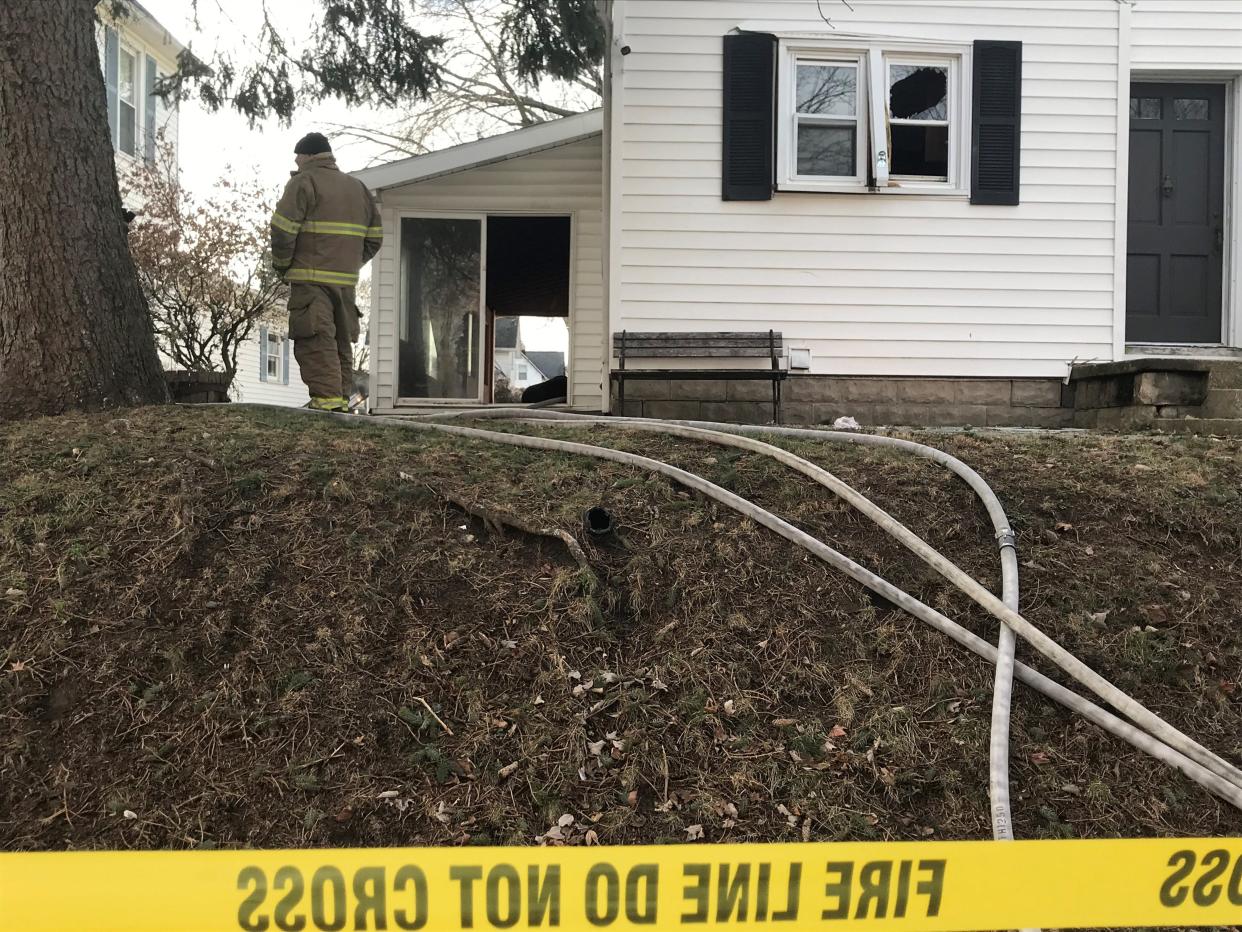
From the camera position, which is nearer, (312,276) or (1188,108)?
(312,276)

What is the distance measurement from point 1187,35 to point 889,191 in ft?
10.2

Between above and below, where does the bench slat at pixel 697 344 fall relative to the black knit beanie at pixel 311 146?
below

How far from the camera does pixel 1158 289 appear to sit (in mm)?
8641

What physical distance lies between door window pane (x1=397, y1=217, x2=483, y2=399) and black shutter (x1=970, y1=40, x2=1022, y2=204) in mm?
5517

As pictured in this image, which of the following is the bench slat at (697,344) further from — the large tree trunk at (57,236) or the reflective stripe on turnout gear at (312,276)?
the large tree trunk at (57,236)

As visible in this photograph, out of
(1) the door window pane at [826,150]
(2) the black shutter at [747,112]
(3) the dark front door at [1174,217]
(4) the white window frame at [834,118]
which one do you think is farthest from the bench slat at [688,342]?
(3) the dark front door at [1174,217]

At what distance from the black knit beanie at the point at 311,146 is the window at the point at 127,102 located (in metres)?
11.6

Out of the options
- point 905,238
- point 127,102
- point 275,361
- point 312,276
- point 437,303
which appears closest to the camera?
point 312,276

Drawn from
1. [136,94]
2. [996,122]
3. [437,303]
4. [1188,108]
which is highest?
[136,94]

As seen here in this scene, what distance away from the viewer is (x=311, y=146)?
21.5 feet

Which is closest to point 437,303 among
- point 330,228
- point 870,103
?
point 330,228

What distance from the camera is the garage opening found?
1112 cm

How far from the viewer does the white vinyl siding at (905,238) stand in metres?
8.16

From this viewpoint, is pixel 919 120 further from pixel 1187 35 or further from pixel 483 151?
pixel 483 151
